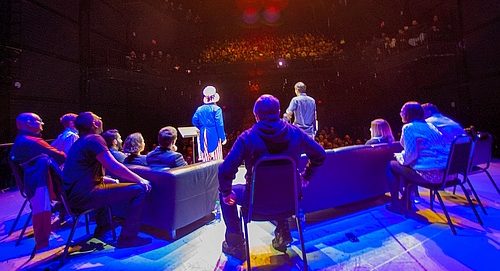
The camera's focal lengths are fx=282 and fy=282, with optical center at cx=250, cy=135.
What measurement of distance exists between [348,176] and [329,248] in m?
1.11

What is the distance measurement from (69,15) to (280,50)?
840cm

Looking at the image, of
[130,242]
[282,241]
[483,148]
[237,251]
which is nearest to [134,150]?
[130,242]

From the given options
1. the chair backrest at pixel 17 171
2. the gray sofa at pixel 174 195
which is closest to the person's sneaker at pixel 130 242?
the gray sofa at pixel 174 195

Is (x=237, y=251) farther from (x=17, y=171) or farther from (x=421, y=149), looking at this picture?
(x=17, y=171)

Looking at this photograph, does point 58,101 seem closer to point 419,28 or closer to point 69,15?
point 69,15

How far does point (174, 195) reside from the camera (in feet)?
9.55

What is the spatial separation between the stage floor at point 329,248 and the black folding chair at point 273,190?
55 centimetres

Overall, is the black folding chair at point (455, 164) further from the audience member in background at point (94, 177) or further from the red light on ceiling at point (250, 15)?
the red light on ceiling at point (250, 15)

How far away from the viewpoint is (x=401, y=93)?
11164 mm

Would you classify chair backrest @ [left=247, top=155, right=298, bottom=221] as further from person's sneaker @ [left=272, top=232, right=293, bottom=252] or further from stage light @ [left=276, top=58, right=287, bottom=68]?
stage light @ [left=276, top=58, right=287, bottom=68]

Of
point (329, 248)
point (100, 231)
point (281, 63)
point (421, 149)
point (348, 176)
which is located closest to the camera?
point (329, 248)

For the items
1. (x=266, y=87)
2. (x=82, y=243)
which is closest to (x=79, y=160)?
(x=82, y=243)

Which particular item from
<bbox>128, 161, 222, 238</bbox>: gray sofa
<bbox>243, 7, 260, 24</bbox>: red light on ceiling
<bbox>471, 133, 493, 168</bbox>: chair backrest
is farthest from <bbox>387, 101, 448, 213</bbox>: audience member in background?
<bbox>243, 7, 260, 24</bbox>: red light on ceiling

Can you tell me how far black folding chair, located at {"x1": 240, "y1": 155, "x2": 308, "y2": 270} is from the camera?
6.88ft
